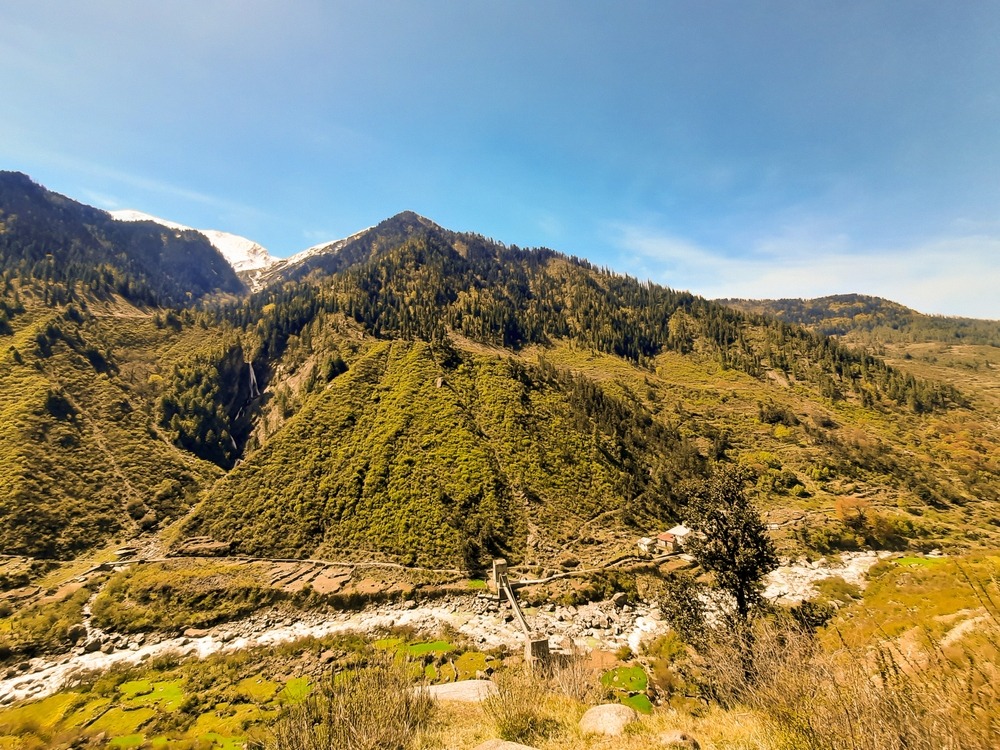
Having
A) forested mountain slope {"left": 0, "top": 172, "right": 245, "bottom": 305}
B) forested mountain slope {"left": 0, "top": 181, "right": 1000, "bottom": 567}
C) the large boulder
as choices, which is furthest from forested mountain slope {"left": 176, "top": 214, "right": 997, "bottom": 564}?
forested mountain slope {"left": 0, "top": 172, "right": 245, "bottom": 305}

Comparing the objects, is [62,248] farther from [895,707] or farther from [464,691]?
[895,707]

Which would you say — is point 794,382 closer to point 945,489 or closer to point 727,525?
point 945,489

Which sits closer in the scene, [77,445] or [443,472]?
[443,472]

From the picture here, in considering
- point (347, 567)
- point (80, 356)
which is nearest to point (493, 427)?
point (347, 567)

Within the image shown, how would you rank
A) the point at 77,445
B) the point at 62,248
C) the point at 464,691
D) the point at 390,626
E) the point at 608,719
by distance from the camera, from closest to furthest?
the point at 608,719 → the point at 464,691 → the point at 390,626 → the point at 77,445 → the point at 62,248

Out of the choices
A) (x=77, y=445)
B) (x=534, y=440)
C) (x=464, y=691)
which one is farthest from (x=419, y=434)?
(x=77, y=445)

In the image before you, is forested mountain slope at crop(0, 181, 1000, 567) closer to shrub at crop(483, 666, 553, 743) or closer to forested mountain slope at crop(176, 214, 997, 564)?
forested mountain slope at crop(176, 214, 997, 564)

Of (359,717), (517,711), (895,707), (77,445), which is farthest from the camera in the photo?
(77,445)
